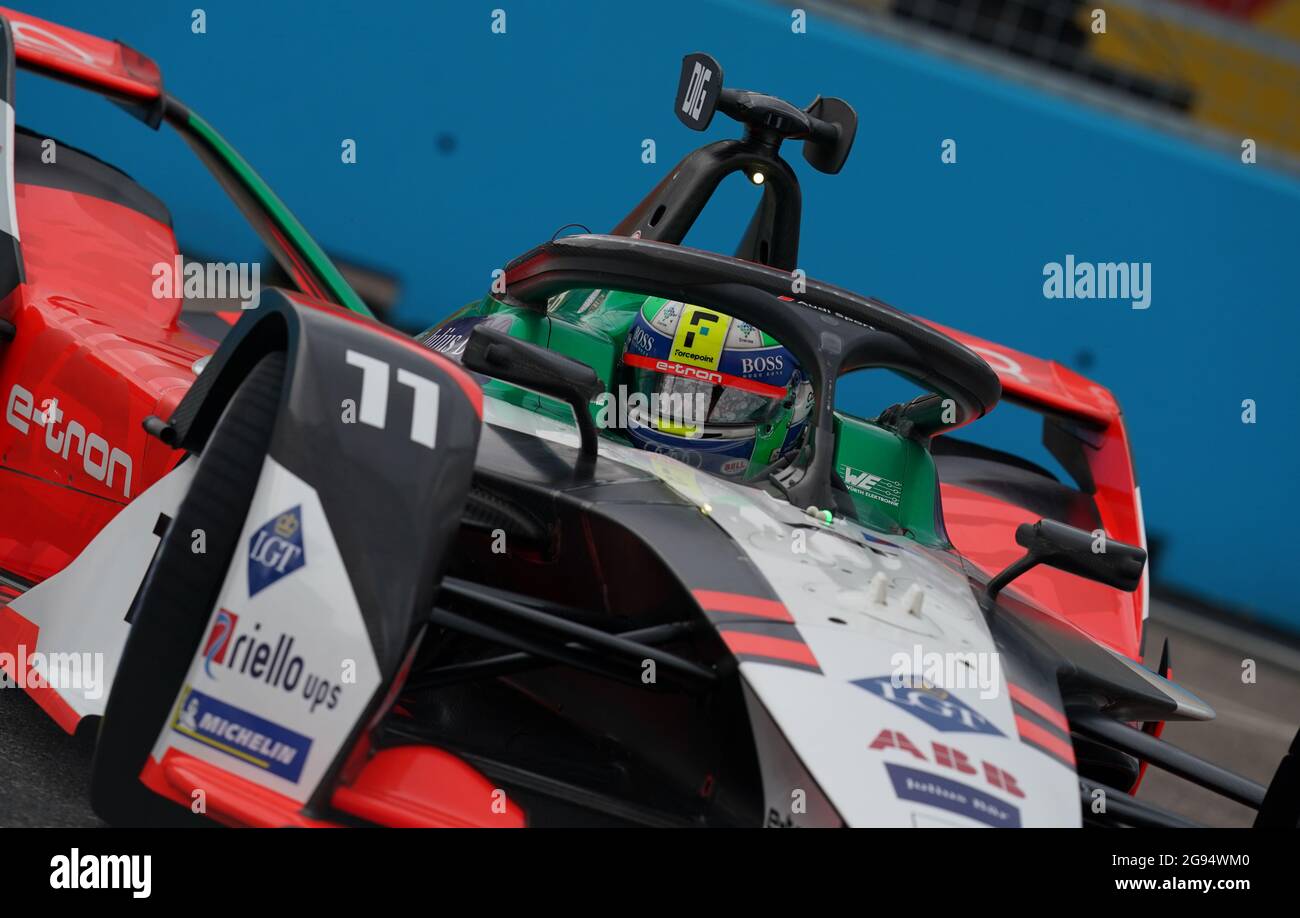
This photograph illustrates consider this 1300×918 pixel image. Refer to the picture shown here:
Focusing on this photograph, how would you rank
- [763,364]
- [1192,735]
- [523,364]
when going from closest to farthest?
[523,364] < [763,364] < [1192,735]

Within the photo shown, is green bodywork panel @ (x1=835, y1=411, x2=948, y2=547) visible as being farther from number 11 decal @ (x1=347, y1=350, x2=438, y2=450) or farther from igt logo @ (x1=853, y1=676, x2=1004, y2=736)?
number 11 decal @ (x1=347, y1=350, x2=438, y2=450)

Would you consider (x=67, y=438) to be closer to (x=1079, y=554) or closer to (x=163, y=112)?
(x=163, y=112)

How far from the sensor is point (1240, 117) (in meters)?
7.40

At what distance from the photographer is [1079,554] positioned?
3186 mm

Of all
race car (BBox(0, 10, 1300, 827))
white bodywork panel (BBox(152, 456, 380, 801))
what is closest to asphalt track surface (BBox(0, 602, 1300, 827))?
race car (BBox(0, 10, 1300, 827))

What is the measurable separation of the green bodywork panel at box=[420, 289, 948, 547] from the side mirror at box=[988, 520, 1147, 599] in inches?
22.3

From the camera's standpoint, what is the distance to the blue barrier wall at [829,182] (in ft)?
24.0

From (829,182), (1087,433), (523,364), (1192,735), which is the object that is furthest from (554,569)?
(829,182)

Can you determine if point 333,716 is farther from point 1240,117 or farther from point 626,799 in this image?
point 1240,117

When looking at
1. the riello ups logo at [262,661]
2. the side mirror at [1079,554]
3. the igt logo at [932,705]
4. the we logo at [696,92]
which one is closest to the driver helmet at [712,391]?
the we logo at [696,92]

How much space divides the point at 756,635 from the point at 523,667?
0.48 meters

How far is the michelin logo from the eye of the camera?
8.13 feet

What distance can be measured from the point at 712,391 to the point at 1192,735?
9.71ft

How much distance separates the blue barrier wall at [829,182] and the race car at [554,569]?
3.06 metres
